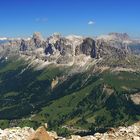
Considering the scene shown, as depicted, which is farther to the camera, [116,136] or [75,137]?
[75,137]

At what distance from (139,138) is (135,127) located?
652 cm

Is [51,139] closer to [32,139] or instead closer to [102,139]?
[32,139]

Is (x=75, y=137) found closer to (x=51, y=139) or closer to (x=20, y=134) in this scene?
(x=51, y=139)

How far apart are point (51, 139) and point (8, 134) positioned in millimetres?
8207

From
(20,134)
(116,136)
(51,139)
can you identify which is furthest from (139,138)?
(20,134)

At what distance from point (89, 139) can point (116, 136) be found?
5167 mm

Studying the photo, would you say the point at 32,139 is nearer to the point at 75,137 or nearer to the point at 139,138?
the point at 75,137

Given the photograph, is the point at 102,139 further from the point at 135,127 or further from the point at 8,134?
the point at 8,134

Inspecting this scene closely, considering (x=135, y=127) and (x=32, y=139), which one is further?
(x=135, y=127)

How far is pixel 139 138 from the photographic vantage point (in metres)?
70.1

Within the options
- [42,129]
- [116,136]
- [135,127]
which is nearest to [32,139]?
[42,129]

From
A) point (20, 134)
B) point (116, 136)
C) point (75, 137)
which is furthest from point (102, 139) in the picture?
point (20, 134)

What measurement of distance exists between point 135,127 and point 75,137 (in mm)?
11844

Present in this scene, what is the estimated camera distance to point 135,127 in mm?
76562
